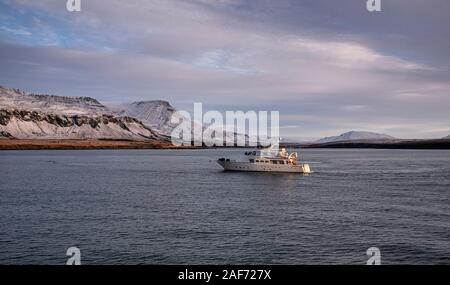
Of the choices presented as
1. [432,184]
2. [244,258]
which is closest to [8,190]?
[244,258]

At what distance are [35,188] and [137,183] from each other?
1973cm

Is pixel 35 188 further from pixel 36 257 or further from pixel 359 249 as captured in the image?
pixel 359 249

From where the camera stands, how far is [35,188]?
3145 inches

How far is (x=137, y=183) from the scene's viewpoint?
91375 millimetres

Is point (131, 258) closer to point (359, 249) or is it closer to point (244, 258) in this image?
point (244, 258)

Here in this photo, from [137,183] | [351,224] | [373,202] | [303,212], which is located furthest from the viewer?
[137,183]
